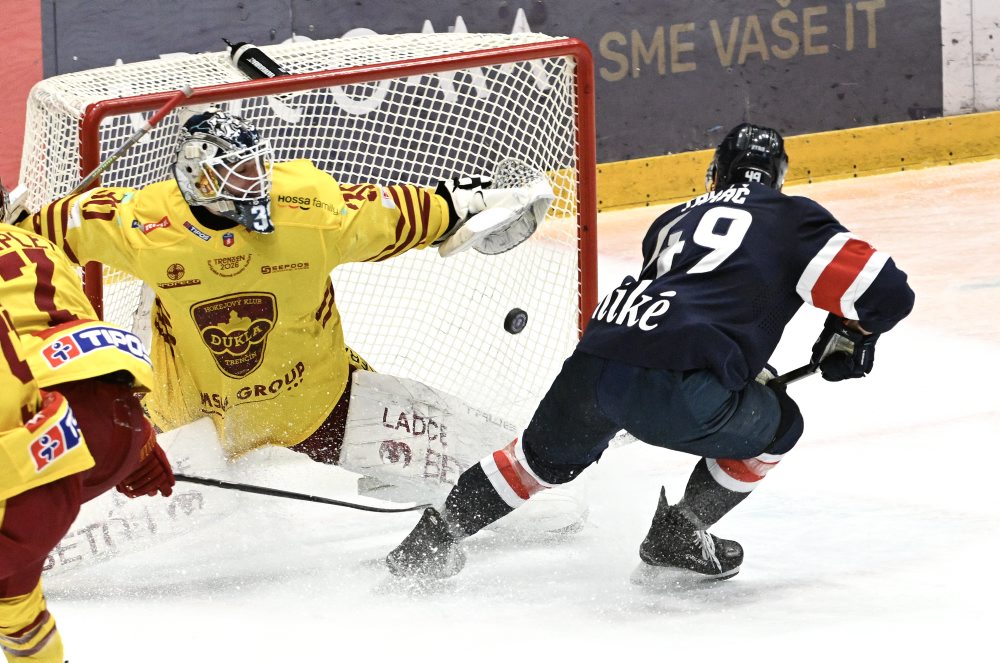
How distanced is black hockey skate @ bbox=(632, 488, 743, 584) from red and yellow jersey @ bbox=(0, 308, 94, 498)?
1.32 meters

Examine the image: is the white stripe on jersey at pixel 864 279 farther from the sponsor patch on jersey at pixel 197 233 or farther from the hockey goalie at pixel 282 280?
the sponsor patch on jersey at pixel 197 233

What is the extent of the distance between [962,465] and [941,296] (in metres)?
1.50

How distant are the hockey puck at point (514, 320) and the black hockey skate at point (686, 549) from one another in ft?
2.00

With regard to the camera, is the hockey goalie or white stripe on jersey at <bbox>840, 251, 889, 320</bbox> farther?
the hockey goalie

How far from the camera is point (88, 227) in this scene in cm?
311

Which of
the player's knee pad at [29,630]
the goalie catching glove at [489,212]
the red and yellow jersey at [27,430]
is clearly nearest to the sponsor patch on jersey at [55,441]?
the red and yellow jersey at [27,430]

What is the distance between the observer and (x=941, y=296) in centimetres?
513

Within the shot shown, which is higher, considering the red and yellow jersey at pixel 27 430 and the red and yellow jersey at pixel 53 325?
the red and yellow jersey at pixel 53 325

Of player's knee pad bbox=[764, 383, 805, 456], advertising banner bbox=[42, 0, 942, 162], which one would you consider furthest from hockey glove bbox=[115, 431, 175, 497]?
advertising banner bbox=[42, 0, 942, 162]

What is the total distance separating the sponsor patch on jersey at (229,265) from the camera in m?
3.11

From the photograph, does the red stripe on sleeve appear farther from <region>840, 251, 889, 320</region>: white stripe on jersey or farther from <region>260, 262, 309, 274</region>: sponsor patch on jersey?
<region>260, 262, 309, 274</region>: sponsor patch on jersey

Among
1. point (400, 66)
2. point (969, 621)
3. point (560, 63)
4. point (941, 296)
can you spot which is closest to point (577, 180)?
point (560, 63)

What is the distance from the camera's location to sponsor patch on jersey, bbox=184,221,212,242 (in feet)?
10.1

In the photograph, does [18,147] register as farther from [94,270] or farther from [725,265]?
[725,265]
